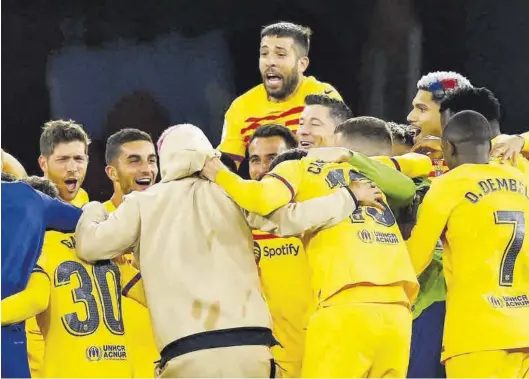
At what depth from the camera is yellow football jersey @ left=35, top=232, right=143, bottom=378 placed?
4.29 metres

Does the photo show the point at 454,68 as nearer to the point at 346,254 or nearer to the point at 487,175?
the point at 487,175

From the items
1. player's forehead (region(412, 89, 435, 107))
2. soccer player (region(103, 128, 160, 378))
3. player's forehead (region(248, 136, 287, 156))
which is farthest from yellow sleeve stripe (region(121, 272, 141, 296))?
player's forehead (region(412, 89, 435, 107))

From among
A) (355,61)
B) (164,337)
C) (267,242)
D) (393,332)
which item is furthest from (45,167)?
(355,61)

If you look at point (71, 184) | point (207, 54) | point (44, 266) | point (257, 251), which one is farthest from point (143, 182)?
point (207, 54)

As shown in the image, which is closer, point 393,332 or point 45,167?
point 393,332

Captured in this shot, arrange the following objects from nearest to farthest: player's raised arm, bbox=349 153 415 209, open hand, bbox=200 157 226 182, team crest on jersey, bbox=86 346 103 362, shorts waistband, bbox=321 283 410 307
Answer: shorts waistband, bbox=321 283 410 307 < open hand, bbox=200 157 226 182 < team crest on jersey, bbox=86 346 103 362 < player's raised arm, bbox=349 153 415 209

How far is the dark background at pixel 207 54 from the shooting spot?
7.64 metres

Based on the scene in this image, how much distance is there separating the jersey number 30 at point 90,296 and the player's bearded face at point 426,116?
2.00 metres

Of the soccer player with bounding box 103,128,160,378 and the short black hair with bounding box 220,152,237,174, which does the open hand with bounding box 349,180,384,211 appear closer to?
the short black hair with bounding box 220,152,237,174

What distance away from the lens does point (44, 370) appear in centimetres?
431

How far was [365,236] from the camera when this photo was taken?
4195 mm

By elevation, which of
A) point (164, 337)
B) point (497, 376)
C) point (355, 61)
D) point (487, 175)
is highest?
point (355, 61)

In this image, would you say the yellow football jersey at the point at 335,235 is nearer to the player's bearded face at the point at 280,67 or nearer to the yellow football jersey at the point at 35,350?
the yellow football jersey at the point at 35,350

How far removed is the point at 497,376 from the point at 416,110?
1.83 meters
